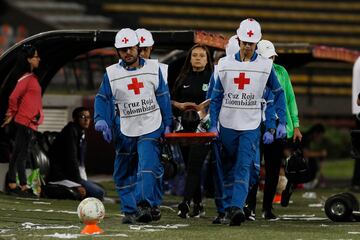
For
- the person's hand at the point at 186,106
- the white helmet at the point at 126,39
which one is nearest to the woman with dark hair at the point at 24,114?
the person's hand at the point at 186,106

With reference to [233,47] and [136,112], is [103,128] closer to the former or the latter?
[136,112]

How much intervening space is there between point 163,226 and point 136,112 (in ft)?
3.61

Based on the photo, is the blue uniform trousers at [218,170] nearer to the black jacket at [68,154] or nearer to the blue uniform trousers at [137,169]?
the blue uniform trousers at [137,169]

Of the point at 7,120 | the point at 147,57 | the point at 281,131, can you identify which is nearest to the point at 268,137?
the point at 281,131

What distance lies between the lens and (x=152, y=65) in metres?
12.8

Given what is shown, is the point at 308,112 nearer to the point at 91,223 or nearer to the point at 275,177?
the point at 275,177

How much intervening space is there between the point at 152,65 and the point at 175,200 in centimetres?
492

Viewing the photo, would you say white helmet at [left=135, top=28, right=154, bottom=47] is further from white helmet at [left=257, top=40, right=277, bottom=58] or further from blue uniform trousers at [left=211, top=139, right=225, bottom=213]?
blue uniform trousers at [left=211, top=139, right=225, bottom=213]

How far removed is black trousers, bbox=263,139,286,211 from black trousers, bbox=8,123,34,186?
343 centimetres

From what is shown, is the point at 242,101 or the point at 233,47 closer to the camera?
the point at 242,101

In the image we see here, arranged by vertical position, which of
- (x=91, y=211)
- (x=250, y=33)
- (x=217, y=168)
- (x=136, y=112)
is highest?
(x=250, y=33)

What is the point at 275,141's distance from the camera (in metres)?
14.3

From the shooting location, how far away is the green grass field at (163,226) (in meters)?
11.3

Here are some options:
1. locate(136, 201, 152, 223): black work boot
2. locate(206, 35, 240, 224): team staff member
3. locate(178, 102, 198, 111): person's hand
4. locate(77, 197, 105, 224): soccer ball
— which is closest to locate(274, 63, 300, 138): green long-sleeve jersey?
Result: locate(178, 102, 198, 111): person's hand
